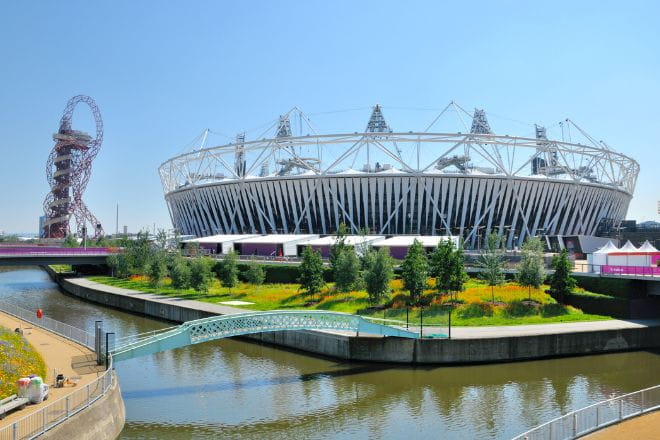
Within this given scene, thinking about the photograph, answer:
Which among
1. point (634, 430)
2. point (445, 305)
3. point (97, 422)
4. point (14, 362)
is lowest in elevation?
point (97, 422)

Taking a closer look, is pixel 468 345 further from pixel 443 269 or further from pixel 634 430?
pixel 634 430

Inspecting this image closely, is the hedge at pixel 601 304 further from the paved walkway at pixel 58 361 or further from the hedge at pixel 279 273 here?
the paved walkway at pixel 58 361

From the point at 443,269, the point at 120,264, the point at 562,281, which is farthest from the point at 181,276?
the point at 562,281

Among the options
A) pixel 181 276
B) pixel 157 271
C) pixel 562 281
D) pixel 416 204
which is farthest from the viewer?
pixel 416 204

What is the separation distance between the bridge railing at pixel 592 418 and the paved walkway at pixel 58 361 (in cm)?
1193

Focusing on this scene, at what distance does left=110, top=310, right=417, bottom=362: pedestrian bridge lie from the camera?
22.8m

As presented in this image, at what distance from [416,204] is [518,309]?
1510 inches

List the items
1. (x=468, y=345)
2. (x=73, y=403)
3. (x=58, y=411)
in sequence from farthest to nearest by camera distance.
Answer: (x=468, y=345) → (x=73, y=403) → (x=58, y=411)

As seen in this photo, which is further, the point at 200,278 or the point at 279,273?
the point at 279,273

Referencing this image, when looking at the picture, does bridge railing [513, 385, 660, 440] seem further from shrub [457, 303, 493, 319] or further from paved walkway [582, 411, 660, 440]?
shrub [457, 303, 493, 319]

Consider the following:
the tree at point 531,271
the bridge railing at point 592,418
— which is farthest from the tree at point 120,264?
the bridge railing at point 592,418

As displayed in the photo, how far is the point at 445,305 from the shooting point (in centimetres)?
3600

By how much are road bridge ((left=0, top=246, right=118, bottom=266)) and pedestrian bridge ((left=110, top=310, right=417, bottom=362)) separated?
40.5 meters

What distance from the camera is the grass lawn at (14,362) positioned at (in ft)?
53.8
